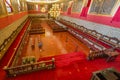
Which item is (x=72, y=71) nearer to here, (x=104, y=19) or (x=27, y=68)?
(x=27, y=68)

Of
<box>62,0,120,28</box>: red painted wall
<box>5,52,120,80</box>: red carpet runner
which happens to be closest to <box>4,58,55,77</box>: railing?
<box>5,52,120,80</box>: red carpet runner

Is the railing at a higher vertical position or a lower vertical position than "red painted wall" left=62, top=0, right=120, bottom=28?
lower

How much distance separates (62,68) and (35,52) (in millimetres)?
2907

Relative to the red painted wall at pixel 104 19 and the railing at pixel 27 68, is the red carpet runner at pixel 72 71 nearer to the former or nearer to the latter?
the railing at pixel 27 68

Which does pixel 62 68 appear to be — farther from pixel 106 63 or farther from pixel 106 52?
pixel 106 52

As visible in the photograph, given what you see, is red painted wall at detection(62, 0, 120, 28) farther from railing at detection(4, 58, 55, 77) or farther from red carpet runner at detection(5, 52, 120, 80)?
railing at detection(4, 58, 55, 77)

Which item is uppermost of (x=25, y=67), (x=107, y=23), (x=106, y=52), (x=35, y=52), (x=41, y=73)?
(x=107, y=23)

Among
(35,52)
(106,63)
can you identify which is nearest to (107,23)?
(106,63)

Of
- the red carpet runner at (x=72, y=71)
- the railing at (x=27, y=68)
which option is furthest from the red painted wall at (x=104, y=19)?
the railing at (x=27, y=68)

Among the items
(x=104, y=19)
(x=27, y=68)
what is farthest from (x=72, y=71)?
(x=104, y=19)

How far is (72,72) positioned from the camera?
3.00m

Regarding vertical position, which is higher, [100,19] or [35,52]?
[100,19]

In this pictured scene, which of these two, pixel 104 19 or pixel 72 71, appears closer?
pixel 72 71

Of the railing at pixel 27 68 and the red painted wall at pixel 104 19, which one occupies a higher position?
the red painted wall at pixel 104 19
